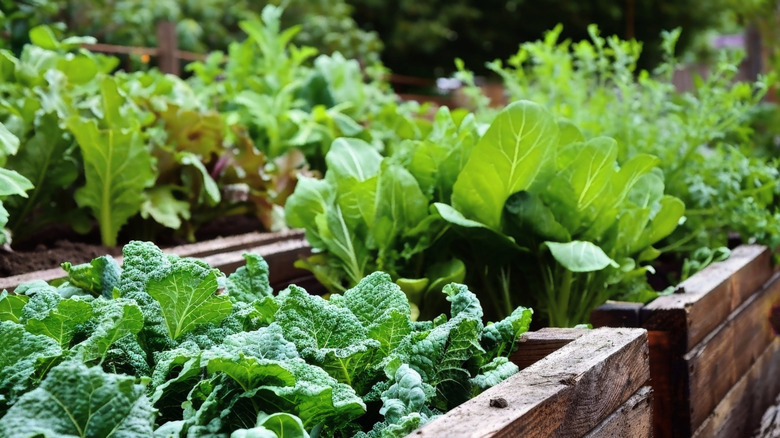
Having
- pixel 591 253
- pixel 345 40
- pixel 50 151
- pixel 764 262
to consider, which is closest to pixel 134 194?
pixel 50 151

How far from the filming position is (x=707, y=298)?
7.09 feet

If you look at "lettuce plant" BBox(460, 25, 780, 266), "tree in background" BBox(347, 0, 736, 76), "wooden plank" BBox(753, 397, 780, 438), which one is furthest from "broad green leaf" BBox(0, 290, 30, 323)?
"tree in background" BBox(347, 0, 736, 76)

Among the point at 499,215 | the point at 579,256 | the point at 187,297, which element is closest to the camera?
the point at 187,297

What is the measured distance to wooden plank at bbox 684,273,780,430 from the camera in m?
2.04

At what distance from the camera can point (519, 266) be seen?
210 centimetres

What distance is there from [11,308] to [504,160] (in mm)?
1036

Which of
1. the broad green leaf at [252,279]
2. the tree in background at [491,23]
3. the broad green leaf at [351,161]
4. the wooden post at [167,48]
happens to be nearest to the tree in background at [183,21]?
the wooden post at [167,48]

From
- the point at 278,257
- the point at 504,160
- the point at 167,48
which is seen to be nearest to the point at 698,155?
the point at 504,160

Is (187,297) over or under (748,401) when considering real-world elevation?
over

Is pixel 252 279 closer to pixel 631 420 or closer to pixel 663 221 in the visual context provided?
pixel 631 420

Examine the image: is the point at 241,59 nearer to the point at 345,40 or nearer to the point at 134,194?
the point at 134,194

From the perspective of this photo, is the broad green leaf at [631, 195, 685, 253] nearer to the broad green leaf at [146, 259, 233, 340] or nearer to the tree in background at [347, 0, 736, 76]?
the broad green leaf at [146, 259, 233, 340]

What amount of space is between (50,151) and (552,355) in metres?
1.71

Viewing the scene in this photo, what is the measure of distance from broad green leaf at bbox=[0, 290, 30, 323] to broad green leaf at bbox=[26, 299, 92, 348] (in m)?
0.12
